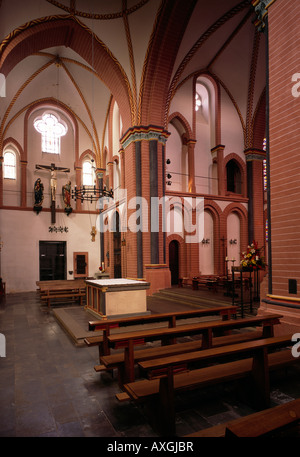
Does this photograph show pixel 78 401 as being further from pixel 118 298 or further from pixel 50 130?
pixel 50 130

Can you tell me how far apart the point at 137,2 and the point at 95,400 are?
Answer: 12.1 m

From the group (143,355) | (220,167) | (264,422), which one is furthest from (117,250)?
(264,422)

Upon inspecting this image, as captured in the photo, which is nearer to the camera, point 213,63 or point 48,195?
point 213,63

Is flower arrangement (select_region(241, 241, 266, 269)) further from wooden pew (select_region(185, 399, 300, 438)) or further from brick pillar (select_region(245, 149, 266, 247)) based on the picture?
brick pillar (select_region(245, 149, 266, 247))

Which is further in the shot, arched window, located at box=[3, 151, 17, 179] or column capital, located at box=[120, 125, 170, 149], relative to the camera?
arched window, located at box=[3, 151, 17, 179]

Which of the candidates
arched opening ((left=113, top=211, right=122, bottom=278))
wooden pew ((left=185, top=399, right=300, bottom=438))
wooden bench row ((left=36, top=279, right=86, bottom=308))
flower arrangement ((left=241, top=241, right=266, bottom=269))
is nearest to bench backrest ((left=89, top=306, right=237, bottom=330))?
flower arrangement ((left=241, top=241, right=266, bottom=269))

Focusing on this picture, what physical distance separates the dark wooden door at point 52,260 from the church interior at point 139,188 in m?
0.08

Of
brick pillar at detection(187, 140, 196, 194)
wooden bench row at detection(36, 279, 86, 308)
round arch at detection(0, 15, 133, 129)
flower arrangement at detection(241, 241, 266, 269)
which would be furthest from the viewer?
brick pillar at detection(187, 140, 196, 194)

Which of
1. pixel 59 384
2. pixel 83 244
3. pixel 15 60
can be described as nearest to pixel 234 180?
pixel 83 244

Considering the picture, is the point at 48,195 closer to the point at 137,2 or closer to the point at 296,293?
the point at 137,2

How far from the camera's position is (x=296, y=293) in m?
4.93

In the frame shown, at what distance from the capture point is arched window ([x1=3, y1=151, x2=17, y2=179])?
16.3 metres

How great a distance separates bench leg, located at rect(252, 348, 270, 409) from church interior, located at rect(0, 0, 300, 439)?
0.16 ft

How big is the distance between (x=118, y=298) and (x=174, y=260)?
7702 mm
